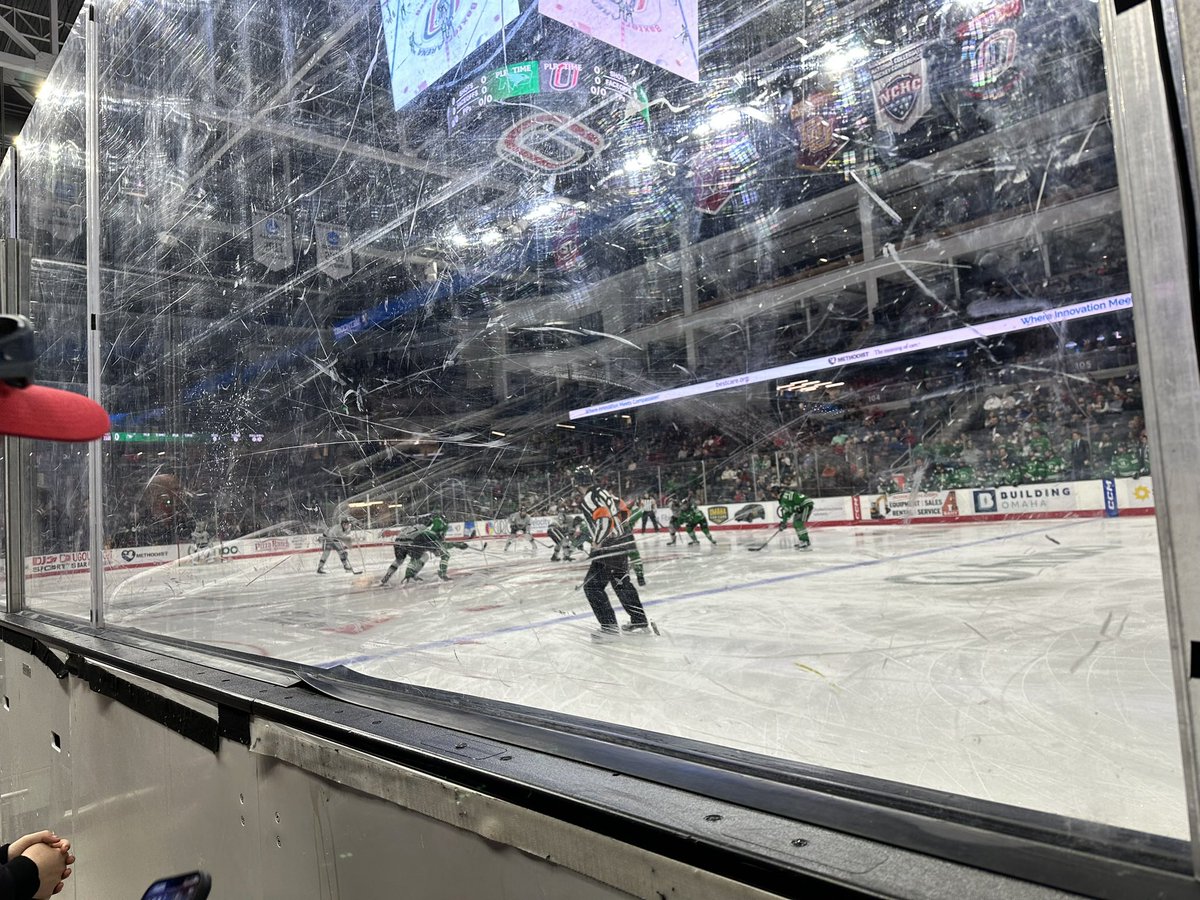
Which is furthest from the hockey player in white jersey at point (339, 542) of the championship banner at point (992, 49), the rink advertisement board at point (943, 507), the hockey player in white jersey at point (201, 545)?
the championship banner at point (992, 49)

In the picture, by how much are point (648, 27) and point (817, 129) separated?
293mm

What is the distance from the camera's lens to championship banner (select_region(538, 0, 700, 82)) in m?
0.90

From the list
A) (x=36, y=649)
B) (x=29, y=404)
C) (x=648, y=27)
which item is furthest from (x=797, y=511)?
(x=36, y=649)

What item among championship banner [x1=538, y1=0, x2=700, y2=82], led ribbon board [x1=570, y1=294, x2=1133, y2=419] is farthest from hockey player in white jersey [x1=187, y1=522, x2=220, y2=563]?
championship banner [x1=538, y1=0, x2=700, y2=82]

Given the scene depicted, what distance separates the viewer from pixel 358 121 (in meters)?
1.37

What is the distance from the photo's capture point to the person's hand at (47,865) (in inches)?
43.4

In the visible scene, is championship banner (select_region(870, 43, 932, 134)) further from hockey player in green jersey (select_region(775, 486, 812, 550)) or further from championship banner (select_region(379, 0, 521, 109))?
championship banner (select_region(379, 0, 521, 109))

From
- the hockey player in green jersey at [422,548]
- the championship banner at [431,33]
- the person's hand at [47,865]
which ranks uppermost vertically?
the championship banner at [431,33]

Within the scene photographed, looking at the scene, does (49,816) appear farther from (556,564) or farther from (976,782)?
(976,782)

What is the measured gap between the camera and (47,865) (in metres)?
1.12

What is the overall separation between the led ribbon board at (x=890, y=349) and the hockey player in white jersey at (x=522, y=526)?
0.21 meters

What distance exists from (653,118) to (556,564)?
62 cm

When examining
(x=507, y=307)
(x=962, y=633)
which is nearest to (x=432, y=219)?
(x=507, y=307)

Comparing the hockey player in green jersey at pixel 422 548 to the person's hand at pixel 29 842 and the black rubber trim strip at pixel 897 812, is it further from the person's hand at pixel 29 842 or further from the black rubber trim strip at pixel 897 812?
the person's hand at pixel 29 842
